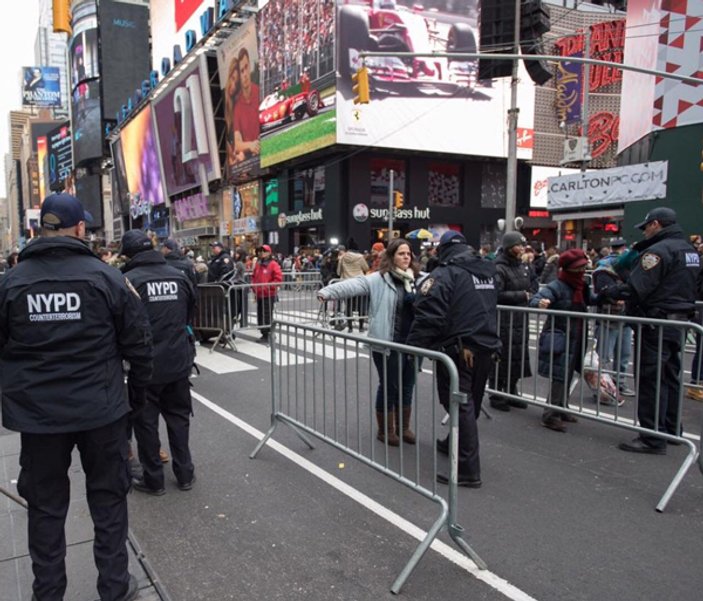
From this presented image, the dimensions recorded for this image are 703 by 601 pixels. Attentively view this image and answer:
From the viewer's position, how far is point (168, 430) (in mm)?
4520

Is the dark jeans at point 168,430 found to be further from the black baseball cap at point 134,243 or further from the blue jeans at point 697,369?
the blue jeans at point 697,369

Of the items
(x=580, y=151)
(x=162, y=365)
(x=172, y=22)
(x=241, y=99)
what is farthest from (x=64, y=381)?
(x=172, y=22)

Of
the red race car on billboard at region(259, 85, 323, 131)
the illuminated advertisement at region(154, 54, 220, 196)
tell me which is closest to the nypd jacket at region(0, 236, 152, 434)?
the red race car on billboard at region(259, 85, 323, 131)

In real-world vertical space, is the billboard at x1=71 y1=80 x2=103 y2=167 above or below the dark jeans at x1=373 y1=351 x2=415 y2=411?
above

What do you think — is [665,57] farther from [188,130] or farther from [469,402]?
[188,130]

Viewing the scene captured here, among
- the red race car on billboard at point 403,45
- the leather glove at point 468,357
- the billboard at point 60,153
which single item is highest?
the billboard at point 60,153

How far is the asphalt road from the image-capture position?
3195 mm

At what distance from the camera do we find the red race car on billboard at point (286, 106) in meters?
34.4

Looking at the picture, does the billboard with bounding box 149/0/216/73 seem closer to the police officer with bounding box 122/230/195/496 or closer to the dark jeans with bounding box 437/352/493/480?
the police officer with bounding box 122/230/195/496

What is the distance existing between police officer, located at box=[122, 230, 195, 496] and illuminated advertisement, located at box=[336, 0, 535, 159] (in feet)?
97.2

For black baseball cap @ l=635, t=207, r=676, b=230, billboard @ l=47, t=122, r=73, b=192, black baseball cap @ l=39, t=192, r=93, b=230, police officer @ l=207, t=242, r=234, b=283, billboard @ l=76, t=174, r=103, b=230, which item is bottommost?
police officer @ l=207, t=242, r=234, b=283

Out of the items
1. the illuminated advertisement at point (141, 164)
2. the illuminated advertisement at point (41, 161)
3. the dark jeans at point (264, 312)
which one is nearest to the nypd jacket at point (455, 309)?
the dark jeans at point (264, 312)

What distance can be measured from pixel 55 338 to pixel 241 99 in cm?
4400

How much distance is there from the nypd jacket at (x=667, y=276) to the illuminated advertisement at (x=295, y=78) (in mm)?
29020
